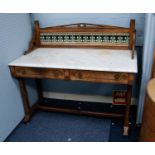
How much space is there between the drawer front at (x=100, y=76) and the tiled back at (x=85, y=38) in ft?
1.59

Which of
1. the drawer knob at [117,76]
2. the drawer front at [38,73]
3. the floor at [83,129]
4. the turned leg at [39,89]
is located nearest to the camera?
the drawer knob at [117,76]

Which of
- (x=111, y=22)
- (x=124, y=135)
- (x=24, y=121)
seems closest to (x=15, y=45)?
(x=24, y=121)

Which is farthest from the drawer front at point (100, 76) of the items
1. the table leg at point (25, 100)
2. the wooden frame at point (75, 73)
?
the table leg at point (25, 100)

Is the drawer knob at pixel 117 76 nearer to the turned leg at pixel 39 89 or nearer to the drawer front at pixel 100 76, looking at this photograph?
the drawer front at pixel 100 76

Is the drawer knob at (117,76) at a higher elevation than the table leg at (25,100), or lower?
higher

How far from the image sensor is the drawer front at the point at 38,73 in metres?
1.64

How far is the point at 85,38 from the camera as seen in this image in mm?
1946

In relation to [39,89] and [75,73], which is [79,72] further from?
[39,89]

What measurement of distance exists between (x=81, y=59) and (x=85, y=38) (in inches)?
13.9

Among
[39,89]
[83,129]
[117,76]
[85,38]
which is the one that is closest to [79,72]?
[117,76]

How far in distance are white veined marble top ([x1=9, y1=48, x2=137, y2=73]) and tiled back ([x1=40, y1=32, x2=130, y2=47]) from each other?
8 centimetres

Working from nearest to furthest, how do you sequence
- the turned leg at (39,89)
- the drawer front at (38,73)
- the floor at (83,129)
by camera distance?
the drawer front at (38,73) < the floor at (83,129) < the turned leg at (39,89)

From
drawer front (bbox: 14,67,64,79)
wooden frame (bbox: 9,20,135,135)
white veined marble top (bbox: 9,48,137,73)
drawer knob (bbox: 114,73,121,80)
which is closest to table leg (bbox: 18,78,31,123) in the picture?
wooden frame (bbox: 9,20,135,135)

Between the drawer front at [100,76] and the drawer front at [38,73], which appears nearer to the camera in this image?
the drawer front at [100,76]
